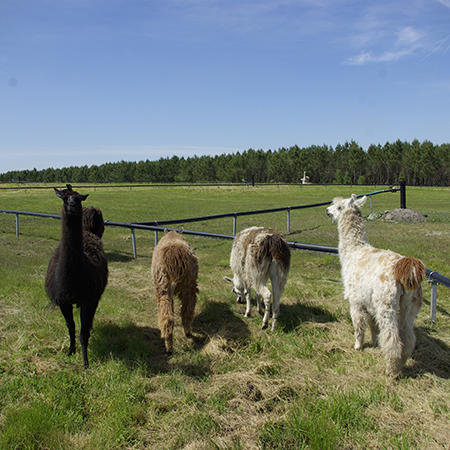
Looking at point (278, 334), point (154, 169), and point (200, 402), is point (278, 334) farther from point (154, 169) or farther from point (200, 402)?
point (154, 169)

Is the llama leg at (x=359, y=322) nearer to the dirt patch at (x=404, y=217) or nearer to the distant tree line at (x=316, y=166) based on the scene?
the dirt patch at (x=404, y=217)

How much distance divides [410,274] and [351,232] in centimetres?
154

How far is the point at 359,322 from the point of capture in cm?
463

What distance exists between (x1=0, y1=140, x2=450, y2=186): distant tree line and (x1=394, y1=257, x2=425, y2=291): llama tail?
252 ft

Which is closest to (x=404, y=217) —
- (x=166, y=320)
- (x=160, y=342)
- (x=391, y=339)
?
(x=391, y=339)

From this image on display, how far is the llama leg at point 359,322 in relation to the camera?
15.1 feet

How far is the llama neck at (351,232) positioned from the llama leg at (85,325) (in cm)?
342

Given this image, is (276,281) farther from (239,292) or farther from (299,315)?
(239,292)

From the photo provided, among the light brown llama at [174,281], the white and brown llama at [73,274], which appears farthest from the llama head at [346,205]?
the white and brown llama at [73,274]

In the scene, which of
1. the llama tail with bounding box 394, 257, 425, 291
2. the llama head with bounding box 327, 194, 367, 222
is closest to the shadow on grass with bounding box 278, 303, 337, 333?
the llama head with bounding box 327, 194, 367, 222

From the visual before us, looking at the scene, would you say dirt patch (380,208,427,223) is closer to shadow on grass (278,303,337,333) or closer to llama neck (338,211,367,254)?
shadow on grass (278,303,337,333)

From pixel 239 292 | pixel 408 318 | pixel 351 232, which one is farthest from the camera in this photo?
pixel 239 292

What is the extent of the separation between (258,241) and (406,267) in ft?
7.27

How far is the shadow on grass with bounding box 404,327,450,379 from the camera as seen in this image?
13.5 ft
